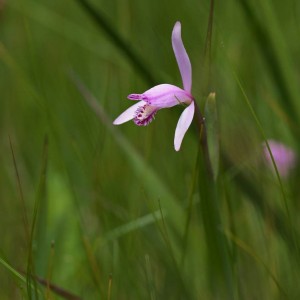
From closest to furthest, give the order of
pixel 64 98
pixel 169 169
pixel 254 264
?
1. pixel 254 264
2. pixel 169 169
3. pixel 64 98

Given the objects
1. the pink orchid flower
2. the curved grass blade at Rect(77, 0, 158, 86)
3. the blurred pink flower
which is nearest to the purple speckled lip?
the pink orchid flower

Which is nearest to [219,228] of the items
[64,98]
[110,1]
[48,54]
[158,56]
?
[158,56]

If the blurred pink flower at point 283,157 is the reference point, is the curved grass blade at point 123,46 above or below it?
above

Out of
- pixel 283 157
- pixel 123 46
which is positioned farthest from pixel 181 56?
pixel 283 157

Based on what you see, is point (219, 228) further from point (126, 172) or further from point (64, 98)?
point (64, 98)

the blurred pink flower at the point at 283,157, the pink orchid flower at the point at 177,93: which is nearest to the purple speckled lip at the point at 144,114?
the pink orchid flower at the point at 177,93

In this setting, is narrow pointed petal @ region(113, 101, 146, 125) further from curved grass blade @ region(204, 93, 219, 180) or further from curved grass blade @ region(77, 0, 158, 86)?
curved grass blade @ region(77, 0, 158, 86)

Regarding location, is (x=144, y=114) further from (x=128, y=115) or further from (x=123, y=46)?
(x=123, y=46)

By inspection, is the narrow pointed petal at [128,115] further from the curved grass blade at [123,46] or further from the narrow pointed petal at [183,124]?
the curved grass blade at [123,46]
